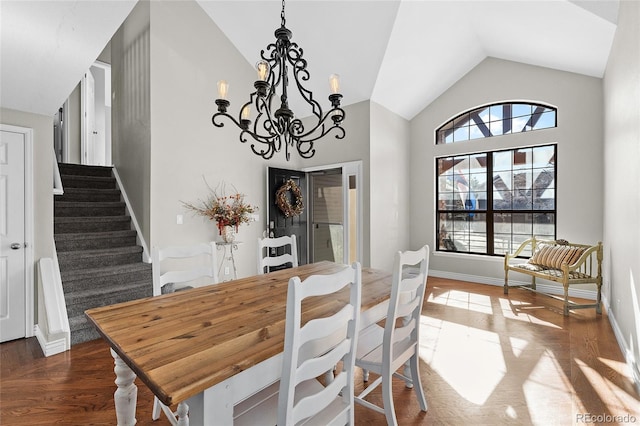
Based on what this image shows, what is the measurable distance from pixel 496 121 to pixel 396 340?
4.55 m

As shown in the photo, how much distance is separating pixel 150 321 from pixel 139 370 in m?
0.47

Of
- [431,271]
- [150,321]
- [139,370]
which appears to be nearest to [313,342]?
[139,370]

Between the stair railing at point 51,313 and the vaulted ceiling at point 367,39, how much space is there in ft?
5.10

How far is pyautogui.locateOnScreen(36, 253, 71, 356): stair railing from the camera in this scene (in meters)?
2.73

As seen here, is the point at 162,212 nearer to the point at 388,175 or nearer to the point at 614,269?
the point at 388,175

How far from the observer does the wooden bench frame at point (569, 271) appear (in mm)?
3600

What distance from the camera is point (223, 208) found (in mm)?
4211

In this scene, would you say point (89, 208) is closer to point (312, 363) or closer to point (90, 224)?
point (90, 224)

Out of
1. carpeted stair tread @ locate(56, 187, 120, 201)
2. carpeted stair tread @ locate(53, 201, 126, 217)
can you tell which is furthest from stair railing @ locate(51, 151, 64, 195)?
carpeted stair tread @ locate(56, 187, 120, 201)

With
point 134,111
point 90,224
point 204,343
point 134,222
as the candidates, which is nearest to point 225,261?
point 134,222

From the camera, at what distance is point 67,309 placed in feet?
9.98

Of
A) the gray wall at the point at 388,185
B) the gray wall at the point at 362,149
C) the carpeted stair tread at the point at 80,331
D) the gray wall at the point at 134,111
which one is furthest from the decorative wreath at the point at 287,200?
the carpeted stair tread at the point at 80,331

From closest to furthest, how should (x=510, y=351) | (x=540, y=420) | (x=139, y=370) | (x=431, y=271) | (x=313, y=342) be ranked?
(x=139, y=370) → (x=313, y=342) → (x=540, y=420) → (x=510, y=351) → (x=431, y=271)

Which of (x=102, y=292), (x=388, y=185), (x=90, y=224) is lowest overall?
(x=102, y=292)
